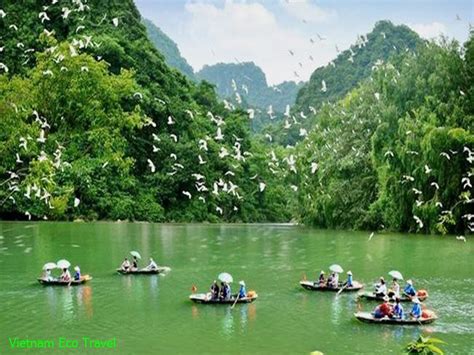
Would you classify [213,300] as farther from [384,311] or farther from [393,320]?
[393,320]

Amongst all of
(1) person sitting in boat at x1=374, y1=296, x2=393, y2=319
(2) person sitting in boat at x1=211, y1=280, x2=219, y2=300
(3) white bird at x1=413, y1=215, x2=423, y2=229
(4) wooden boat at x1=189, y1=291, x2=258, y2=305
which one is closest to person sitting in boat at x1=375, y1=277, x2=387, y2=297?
(1) person sitting in boat at x1=374, y1=296, x2=393, y2=319

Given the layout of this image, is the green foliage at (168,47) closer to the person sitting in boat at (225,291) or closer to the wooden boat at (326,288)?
the wooden boat at (326,288)

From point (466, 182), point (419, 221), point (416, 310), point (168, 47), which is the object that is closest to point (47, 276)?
point (416, 310)

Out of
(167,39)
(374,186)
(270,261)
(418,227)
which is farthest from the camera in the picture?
(167,39)

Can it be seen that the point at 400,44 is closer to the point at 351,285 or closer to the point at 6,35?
the point at 6,35

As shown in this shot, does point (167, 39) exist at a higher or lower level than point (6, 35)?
higher

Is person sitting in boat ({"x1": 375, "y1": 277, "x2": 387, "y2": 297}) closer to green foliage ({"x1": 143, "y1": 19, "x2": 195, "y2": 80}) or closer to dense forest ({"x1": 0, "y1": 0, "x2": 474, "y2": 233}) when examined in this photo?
dense forest ({"x1": 0, "y1": 0, "x2": 474, "y2": 233})

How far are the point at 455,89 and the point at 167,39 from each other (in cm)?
14668

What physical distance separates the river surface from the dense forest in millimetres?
4612

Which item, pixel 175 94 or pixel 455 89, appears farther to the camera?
pixel 175 94

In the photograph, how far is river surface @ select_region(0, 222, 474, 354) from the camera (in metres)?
18.0

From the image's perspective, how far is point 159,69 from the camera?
70.4 meters

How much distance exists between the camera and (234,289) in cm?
2517

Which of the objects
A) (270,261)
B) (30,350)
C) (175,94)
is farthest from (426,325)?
(175,94)
